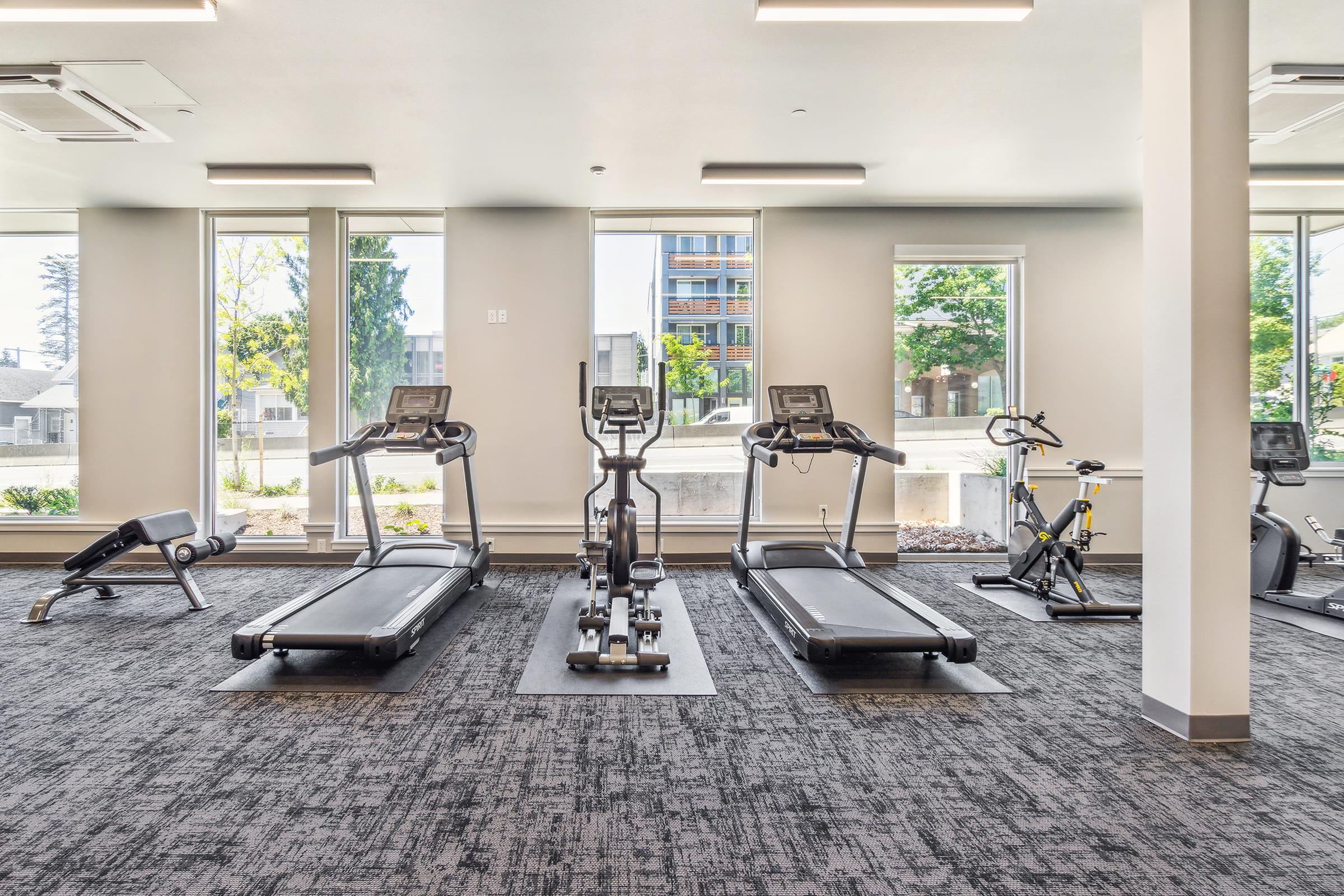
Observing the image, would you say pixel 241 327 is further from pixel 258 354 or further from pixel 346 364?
pixel 346 364

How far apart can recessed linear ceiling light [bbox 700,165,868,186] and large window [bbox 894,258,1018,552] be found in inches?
53.7

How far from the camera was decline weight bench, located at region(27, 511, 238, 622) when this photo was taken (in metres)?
4.04

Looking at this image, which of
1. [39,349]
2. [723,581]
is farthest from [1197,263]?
[39,349]

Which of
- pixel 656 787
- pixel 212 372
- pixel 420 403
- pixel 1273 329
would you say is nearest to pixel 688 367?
pixel 420 403

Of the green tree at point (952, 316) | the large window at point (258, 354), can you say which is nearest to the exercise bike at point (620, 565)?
the green tree at point (952, 316)

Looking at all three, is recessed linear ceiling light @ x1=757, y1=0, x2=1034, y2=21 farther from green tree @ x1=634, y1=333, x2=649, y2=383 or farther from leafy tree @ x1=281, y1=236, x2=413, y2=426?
leafy tree @ x1=281, y1=236, x2=413, y2=426

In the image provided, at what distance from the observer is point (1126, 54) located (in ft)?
10.2

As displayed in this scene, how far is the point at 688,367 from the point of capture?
5668 mm

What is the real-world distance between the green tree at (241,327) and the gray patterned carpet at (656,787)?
2.97 m

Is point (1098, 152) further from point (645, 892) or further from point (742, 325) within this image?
point (645, 892)

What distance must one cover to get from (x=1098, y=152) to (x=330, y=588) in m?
5.96

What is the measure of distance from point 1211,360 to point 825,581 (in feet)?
7.62

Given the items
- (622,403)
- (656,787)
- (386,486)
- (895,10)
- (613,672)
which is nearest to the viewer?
(656,787)

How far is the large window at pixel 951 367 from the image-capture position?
5.69 meters
